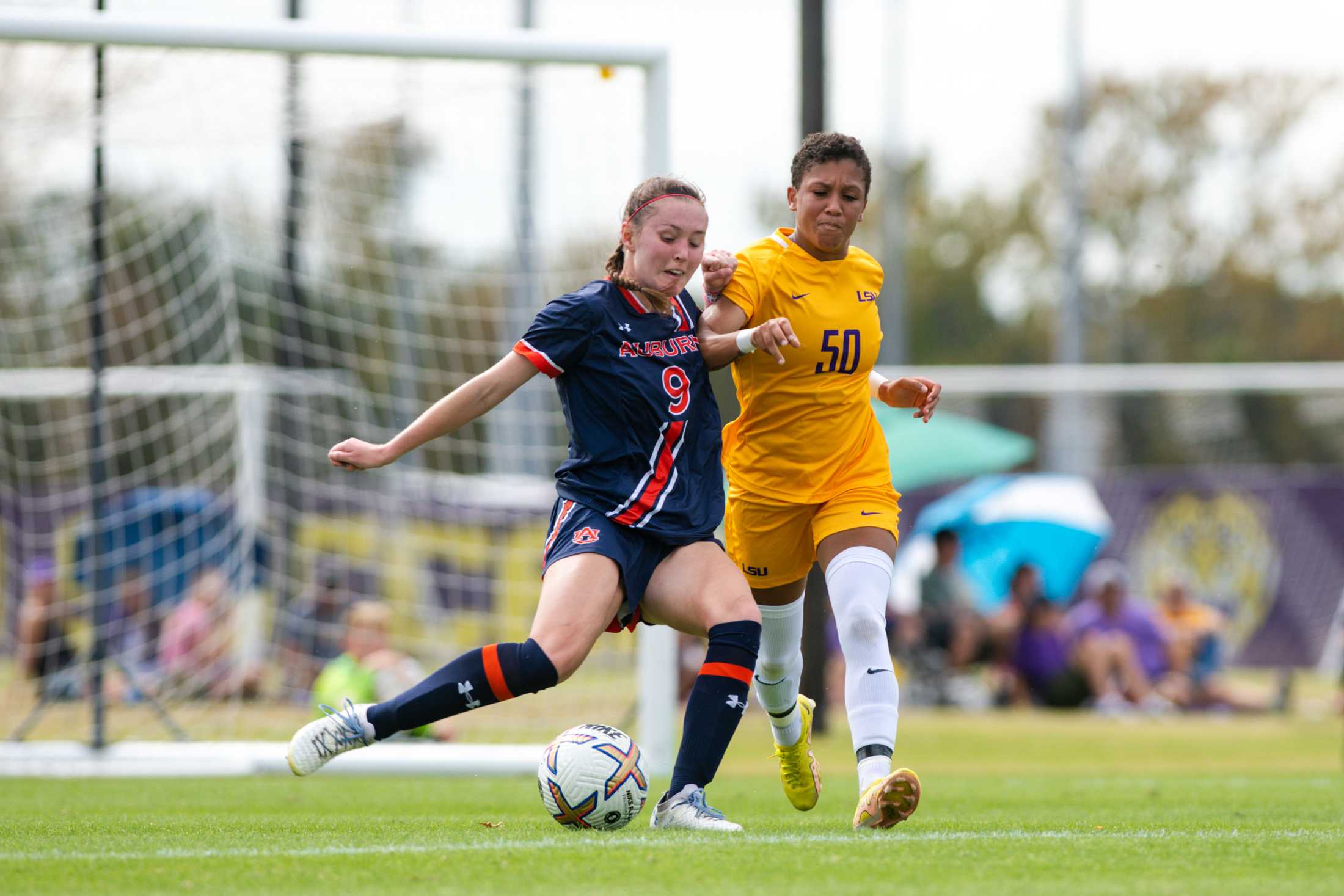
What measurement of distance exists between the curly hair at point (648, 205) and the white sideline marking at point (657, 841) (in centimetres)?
166

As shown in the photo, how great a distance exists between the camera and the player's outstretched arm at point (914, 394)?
5.41m

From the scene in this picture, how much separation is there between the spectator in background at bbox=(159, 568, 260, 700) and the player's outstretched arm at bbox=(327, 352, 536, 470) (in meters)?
7.12

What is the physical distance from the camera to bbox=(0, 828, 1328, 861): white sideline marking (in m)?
4.28

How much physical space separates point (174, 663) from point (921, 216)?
35.9 metres

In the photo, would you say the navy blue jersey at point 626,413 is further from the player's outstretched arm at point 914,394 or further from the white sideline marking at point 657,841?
the white sideline marking at point 657,841

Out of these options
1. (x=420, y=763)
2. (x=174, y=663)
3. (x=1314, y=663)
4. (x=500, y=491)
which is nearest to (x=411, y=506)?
(x=500, y=491)

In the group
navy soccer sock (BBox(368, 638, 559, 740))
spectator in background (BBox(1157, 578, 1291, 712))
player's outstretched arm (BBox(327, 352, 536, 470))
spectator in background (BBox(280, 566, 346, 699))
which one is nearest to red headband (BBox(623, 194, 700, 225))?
player's outstretched arm (BBox(327, 352, 536, 470))

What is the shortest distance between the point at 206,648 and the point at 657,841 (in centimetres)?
832

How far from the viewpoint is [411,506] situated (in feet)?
46.0

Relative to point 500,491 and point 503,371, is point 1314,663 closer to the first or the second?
point 500,491

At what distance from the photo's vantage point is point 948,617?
1571 cm

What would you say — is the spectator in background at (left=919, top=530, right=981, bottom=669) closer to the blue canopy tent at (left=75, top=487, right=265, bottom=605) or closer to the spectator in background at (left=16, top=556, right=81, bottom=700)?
the blue canopy tent at (left=75, top=487, right=265, bottom=605)

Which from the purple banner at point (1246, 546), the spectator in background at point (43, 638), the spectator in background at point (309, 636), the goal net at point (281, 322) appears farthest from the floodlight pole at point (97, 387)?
the purple banner at point (1246, 546)

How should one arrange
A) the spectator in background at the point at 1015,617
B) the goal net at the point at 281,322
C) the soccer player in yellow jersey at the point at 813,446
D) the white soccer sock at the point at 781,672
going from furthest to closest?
the spectator in background at the point at 1015,617 < the goal net at the point at 281,322 < the white soccer sock at the point at 781,672 < the soccer player in yellow jersey at the point at 813,446
